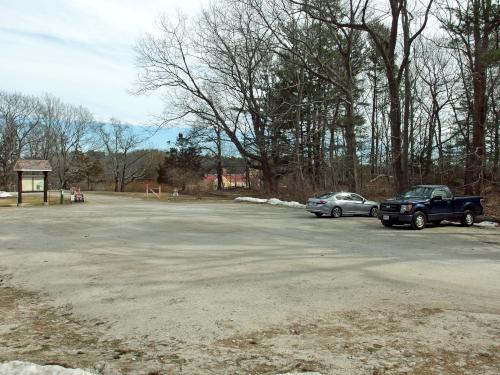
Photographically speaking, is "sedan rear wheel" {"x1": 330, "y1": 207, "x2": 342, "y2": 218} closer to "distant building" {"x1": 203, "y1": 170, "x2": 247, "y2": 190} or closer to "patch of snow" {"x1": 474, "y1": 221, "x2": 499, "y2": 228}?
"patch of snow" {"x1": 474, "y1": 221, "x2": 499, "y2": 228}

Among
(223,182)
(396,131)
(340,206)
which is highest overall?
(396,131)

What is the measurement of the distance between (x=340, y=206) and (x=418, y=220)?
20.2 ft

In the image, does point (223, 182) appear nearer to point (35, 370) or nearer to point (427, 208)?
point (427, 208)

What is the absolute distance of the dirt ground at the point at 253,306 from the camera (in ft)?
16.6

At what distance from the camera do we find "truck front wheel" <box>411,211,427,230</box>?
19000mm

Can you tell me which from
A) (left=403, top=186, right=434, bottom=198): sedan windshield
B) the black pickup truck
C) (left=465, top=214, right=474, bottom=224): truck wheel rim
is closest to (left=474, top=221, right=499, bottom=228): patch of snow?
the black pickup truck

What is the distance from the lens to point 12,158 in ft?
254

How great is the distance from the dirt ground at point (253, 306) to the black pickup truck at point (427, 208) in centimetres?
433

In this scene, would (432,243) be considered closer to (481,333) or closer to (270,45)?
(481,333)

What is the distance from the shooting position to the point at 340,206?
24938mm

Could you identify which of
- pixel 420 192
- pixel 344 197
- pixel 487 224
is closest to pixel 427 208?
pixel 420 192

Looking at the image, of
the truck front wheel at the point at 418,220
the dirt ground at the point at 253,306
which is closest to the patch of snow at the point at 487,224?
the truck front wheel at the point at 418,220

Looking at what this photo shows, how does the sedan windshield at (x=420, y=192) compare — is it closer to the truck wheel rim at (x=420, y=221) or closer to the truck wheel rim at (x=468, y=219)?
the truck wheel rim at (x=420, y=221)

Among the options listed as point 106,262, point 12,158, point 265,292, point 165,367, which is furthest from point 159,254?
point 12,158
